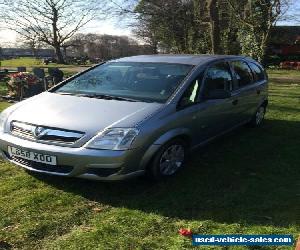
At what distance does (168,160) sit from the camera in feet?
17.2

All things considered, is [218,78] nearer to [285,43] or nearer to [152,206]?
[152,206]

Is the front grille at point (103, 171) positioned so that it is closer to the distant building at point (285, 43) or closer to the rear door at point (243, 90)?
the rear door at point (243, 90)

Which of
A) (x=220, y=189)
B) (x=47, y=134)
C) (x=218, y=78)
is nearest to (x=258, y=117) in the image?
(x=218, y=78)

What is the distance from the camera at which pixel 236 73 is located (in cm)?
708

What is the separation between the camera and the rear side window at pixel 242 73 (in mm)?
7107

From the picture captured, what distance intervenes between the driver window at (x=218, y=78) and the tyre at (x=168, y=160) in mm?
948

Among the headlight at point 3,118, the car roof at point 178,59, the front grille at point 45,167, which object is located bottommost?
the front grille at point 45,167

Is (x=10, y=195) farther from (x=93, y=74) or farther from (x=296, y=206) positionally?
(x=296, y=206)

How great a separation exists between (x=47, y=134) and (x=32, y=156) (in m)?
0.30

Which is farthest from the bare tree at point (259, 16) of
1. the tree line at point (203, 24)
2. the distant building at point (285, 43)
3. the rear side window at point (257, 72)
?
the rear side window at point (257, 72)

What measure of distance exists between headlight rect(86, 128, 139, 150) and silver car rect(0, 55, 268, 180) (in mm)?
11

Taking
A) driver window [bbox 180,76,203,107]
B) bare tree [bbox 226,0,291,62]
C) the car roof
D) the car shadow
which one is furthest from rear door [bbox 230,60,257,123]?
bare tree [bbox 226,0,291,62]

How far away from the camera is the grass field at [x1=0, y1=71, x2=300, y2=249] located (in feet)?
12.7

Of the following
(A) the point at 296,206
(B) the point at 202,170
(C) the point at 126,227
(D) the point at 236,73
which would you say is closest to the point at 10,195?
(C) the point at 126,227
